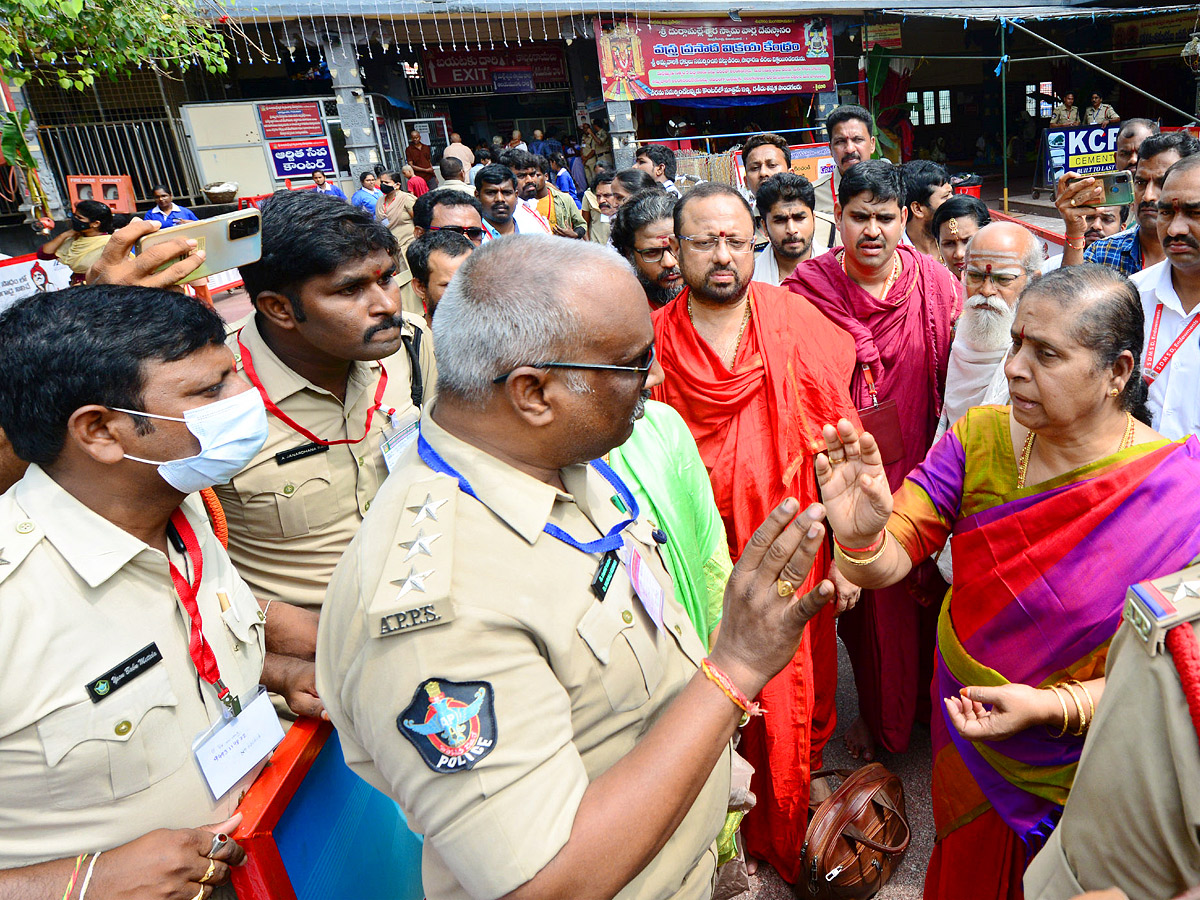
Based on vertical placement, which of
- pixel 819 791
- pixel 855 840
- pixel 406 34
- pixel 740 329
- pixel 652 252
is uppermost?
pixel 406 34

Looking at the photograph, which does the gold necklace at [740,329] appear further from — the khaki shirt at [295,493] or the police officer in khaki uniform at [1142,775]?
the police officer in khaki uniform at [1142,775]

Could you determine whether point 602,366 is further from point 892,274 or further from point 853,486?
point 892,274

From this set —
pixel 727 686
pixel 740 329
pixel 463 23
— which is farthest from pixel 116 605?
pixel 463 23

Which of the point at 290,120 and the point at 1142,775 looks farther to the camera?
the point at 290,120

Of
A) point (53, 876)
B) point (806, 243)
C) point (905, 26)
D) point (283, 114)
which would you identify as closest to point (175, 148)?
point (283, 114)

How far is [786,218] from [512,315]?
9.83 feet

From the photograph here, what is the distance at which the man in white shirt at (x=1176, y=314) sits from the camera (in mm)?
2348

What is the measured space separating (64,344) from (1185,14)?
19.7 m

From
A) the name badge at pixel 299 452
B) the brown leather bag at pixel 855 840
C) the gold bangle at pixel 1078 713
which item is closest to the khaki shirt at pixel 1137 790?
the gold bangle at pixel 1078 713

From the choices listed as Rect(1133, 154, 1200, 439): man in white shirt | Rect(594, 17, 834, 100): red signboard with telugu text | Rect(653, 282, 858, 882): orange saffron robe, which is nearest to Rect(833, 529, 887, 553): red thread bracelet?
Rect(653, 282, 858, 882): orange saffron robe

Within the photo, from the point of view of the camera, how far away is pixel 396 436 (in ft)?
7.74

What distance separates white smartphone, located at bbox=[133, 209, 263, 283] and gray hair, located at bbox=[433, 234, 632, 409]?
899mm

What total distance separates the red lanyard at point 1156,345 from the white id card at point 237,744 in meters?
2.64

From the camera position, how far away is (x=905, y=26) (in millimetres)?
16359
